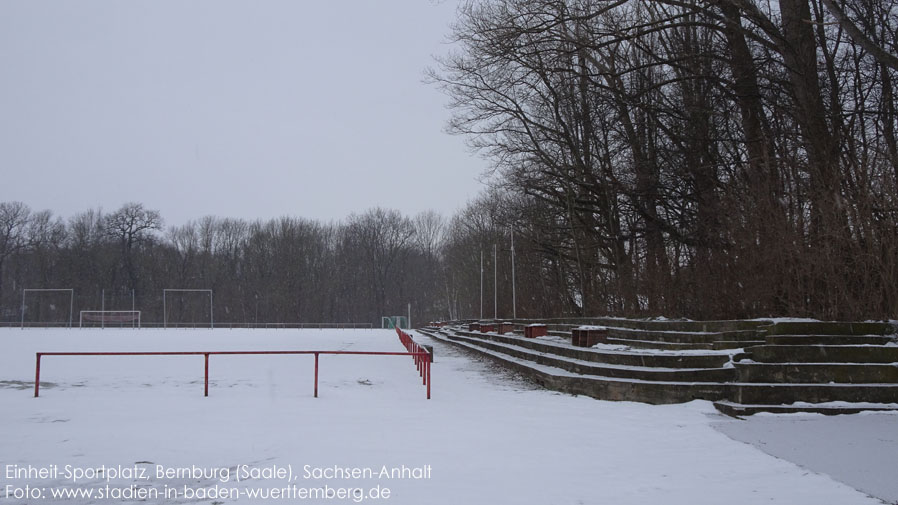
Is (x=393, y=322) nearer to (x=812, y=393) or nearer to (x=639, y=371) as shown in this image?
(x=639, y=371)

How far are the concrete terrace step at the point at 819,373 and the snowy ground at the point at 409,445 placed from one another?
3.07ft

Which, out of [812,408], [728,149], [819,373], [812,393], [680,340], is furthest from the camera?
[728,149]

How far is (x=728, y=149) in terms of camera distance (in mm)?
20391

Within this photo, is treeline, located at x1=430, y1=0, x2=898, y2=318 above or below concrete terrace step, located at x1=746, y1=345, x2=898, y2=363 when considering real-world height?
above

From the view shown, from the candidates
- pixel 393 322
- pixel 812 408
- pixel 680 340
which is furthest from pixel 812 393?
pixel 393 322

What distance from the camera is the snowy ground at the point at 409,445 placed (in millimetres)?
6082

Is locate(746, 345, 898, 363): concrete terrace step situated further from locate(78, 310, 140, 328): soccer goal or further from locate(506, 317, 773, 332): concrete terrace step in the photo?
locate(78, 310, 140, 328): soccer goal

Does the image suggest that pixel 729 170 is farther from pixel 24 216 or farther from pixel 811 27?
pixel 24 216

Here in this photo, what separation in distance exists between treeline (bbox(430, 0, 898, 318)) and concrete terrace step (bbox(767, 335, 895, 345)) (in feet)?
4.09

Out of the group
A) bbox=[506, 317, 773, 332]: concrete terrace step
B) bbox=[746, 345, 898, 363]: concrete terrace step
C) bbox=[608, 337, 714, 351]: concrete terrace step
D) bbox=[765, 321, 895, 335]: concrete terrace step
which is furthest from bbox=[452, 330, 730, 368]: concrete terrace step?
bbox=[506, 317, 773, 332]: concrete terrace step

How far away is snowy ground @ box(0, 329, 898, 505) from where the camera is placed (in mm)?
6082

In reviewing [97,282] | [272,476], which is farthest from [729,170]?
[97,282]

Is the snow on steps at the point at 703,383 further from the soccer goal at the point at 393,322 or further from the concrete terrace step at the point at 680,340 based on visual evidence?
the soccer goal at the point at 393,322

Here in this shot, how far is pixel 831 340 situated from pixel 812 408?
173 cm
